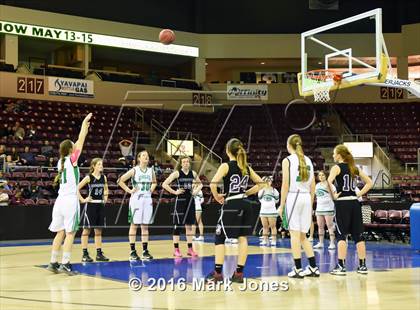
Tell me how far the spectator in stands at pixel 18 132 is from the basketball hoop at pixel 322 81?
11.5 metres

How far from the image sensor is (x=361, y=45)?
95.2 ft

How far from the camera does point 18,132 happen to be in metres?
21.5

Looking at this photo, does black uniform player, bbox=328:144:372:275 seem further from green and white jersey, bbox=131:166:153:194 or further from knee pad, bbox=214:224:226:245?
green and white jersey, bbox=131:166:153:194

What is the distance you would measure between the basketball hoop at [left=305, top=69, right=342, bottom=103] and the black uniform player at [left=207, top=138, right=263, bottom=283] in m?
5.23

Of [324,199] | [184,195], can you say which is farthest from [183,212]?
[324,199]

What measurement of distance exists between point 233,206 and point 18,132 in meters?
15.2

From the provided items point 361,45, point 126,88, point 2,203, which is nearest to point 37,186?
point 2,203

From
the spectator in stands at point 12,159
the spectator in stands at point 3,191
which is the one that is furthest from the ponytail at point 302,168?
the spectator in stands at point 12,159

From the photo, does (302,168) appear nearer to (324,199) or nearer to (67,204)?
(67,204)

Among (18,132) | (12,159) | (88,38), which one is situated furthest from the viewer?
(88,38)

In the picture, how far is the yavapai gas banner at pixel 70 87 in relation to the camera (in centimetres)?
2508

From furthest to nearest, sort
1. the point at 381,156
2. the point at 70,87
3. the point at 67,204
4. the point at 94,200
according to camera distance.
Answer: the point at 70,87 → the point at 381,156 → the point at 94,200 → the point at 67,204

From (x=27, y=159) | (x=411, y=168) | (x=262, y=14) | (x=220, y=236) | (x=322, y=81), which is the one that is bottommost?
(x=220, y=236)

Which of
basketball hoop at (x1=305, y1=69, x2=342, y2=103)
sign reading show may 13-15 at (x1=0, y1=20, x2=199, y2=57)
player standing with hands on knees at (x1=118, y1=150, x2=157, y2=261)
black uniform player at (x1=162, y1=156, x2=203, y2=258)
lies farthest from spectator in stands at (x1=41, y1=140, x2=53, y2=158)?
basketball hoop at (x1=305, y1=69, x2=342, y2=103)
